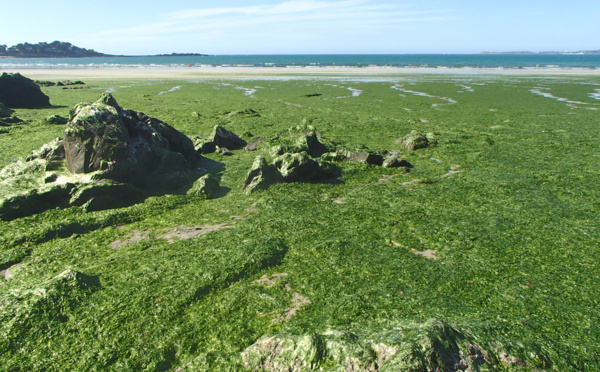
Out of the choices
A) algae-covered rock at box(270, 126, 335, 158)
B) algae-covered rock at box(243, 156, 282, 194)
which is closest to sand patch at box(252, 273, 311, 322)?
algae-covered rock at box(243, 156, 282, 194)

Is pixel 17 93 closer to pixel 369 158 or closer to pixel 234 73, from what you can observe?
pixel 369 158

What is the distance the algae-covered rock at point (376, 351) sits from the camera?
147 inches

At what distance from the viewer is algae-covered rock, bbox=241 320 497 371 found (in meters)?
3.73

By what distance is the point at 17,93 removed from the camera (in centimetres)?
2458

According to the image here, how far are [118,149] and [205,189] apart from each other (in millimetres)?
2471

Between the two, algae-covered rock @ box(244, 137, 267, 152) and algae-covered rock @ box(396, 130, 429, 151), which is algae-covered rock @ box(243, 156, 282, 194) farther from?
algae-covered rock @ box(396, 130, 429, 151)

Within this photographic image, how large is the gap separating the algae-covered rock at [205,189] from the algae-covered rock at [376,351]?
5784 millimetres

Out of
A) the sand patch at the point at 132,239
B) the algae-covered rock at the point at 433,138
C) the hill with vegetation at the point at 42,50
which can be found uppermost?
the hill with vegetation at the point at 42,50

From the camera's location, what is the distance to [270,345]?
4.21m

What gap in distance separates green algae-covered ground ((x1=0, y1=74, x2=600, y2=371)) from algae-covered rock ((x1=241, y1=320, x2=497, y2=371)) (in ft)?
0.05

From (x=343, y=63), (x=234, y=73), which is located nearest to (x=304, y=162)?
(x=234, y=73)

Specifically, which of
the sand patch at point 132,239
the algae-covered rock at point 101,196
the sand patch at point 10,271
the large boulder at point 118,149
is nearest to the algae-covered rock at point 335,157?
the large boulder at point 118,149

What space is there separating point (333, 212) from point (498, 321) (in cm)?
429

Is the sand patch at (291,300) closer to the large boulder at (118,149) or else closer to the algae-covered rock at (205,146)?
the large boulder at (118,149)
